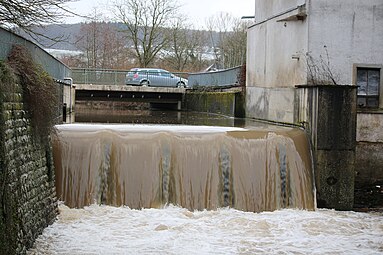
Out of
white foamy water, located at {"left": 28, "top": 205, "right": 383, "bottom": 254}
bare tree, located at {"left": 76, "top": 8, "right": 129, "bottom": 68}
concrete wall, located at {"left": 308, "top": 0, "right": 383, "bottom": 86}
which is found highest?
bare tree, located at {"left": 76, "top": 8, "right": 129, "bottom": 68}

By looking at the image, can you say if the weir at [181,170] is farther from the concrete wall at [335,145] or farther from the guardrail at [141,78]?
the guardrail at [141,78]

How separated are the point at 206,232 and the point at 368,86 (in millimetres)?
8044

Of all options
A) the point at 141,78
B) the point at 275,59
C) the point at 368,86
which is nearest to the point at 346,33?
the point at 368,86

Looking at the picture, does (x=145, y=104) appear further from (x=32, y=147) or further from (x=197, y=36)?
(x=32, y=147)

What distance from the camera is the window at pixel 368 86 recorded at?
54.4ft

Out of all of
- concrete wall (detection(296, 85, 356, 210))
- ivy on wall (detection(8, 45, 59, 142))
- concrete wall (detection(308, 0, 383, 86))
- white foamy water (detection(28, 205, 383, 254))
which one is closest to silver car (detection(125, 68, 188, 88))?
concrete wall (detection(308, 0, 383, 86))

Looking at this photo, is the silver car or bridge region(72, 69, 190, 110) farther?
the silver car

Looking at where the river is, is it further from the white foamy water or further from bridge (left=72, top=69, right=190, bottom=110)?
bridge (left=72, top=69, right=190, bottom=110)

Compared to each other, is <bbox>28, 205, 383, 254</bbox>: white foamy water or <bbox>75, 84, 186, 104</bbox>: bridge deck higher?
<bbox>75, 84, 186, 104</bbox>: bridge deck

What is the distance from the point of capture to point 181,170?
13250 mm

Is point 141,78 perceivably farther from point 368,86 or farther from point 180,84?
point 368,86

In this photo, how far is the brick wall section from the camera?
8.54 metres

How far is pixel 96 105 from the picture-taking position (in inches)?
1560

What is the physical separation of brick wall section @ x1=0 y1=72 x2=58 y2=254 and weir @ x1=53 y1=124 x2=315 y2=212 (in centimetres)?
139
